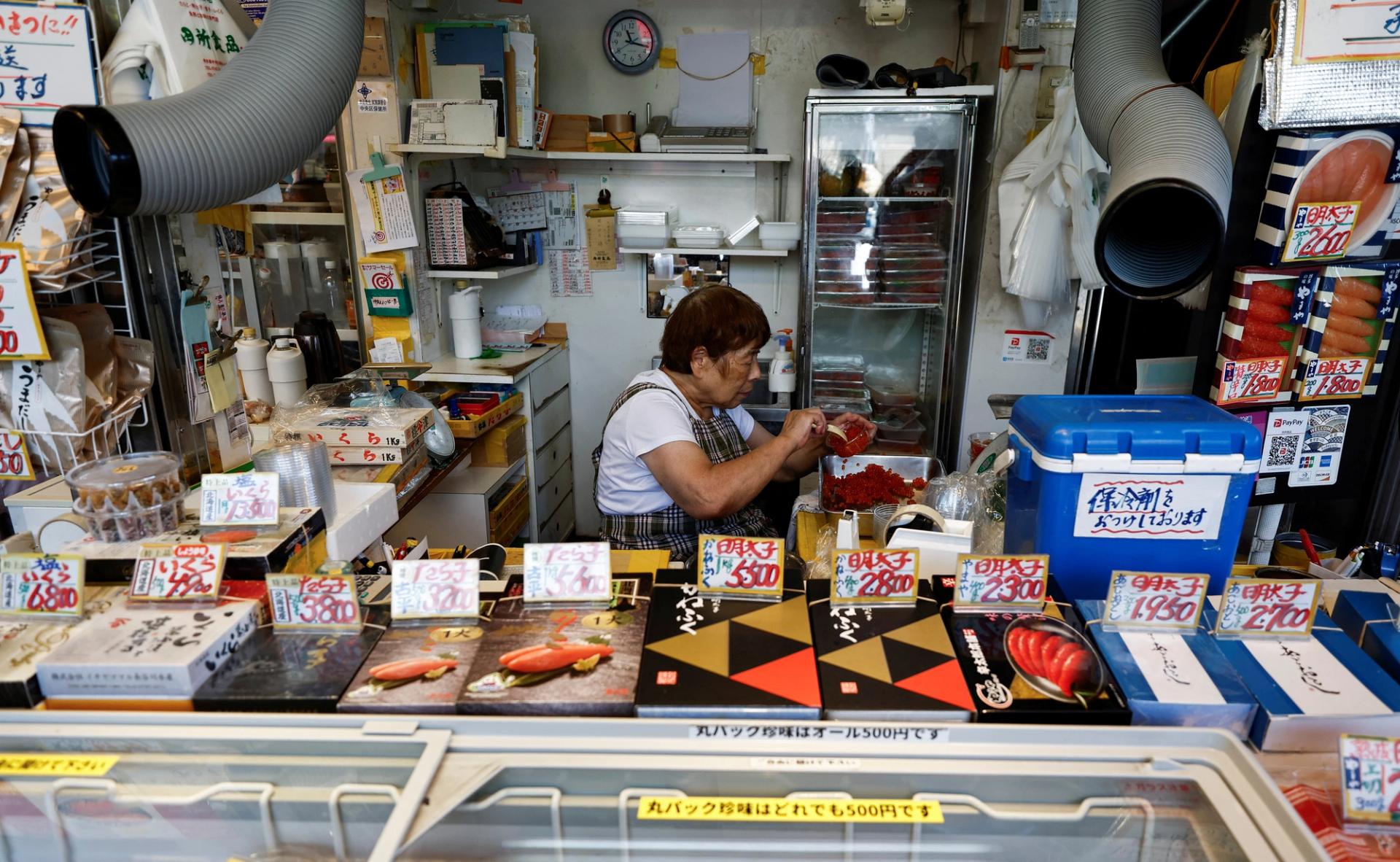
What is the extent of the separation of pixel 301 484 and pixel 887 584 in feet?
3.91

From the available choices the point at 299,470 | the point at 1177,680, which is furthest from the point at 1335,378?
the point at 299,470

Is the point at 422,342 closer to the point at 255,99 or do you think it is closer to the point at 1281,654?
the point at 255,99

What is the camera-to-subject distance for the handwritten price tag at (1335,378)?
80.1 inches

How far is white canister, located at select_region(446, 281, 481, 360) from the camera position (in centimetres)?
417

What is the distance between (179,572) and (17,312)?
0.76m

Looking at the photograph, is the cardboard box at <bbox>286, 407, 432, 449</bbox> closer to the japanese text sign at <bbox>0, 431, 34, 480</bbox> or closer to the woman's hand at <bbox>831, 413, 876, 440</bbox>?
the japanese text sign at <bbox>0, 431, 34, 480</bbox>

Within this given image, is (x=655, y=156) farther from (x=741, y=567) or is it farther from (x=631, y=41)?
(x=741, y=567)

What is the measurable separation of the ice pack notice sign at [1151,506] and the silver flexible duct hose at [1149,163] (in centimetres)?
38

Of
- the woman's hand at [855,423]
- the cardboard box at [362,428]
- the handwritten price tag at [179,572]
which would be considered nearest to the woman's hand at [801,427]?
the woman's hand at [855,423]

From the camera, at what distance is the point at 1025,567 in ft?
4.28

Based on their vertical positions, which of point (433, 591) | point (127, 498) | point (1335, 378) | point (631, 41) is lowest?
point (433, 591)

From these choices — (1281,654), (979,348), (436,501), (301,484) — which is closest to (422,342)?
(436,501)

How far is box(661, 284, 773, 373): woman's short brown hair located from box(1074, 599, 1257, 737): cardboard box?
154cm

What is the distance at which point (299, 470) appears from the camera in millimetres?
1634
